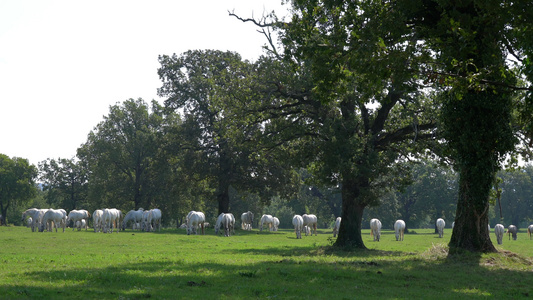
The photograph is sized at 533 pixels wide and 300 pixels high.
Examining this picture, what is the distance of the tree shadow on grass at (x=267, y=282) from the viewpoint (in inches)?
420

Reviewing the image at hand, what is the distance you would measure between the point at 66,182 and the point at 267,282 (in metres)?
85.2

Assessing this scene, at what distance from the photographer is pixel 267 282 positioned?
41.2 feet

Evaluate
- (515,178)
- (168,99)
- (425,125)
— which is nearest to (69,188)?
(168,99)

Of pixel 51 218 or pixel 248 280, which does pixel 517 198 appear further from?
pixel 248 280

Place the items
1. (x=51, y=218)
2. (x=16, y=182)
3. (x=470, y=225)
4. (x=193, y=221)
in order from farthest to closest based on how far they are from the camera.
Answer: (x=16, y=182)
(x=51, y=218)
(x=193, y=221)
(x=470, y=225)

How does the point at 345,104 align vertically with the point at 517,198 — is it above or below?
above

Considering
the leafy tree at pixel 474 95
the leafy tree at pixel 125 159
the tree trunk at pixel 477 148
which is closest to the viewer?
the leafy tree at pixel 474 95

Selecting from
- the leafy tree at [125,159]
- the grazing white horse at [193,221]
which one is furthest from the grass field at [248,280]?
the leafy tree at [125,159]

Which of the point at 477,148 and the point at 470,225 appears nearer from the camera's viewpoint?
the point at 477,148

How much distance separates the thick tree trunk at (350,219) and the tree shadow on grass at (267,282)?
10332mm

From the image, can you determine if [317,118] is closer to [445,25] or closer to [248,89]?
[248,89]

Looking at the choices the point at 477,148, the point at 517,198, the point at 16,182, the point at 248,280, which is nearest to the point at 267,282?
the point at 248,280

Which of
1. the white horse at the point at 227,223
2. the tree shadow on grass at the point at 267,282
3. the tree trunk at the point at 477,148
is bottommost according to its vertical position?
the tree shadow on grass at the point at 267,282

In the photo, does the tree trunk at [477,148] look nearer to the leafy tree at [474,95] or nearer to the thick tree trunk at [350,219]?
the leafy tree at [474,95]
